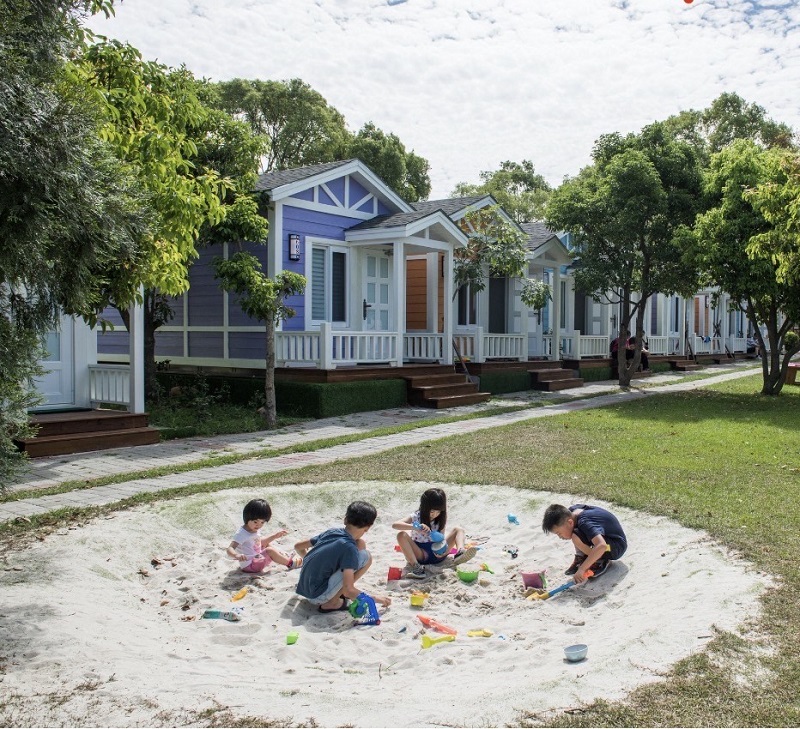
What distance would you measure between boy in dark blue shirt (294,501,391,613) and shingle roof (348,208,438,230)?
11737mm

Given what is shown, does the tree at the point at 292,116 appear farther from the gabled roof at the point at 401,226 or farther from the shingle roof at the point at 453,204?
the gabled roof at the point at 401,226

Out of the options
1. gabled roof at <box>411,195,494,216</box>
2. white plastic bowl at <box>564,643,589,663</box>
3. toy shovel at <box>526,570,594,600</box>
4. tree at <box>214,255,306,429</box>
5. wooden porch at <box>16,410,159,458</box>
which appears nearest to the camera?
white plastic bowl at <box>564,643,589,663</box>

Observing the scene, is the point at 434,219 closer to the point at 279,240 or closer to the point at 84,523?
the point at 279,240

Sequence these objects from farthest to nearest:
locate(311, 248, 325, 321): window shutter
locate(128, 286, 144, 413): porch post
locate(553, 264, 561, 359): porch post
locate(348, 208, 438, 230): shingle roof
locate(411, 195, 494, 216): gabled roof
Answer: locate(553, 264, 561, 359): porch post, locate(411, 195, 494, 216): gabled roof, locate(348, 208, 438, 230): shingle roof, locate(311, 248, 325, 321): window shutter, locate(128, 286, 144, 413): porch post

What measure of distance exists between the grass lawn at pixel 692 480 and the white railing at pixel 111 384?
4473 millimetres

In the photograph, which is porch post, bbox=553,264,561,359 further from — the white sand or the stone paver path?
the white sand

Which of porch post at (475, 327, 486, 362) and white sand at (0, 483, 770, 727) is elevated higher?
porch post at (475, 327, 486, 362)

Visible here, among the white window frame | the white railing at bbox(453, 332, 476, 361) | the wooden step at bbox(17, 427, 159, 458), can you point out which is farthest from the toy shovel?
the white railing at bbox(453, 332, 476, 361)

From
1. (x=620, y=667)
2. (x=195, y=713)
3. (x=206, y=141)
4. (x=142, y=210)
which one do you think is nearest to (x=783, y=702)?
(x=620, y=667)

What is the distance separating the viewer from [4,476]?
4.91m

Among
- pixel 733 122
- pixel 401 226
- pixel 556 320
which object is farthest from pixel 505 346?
pixel 733 122

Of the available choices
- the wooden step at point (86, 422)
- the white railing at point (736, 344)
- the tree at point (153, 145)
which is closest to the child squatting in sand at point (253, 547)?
the tree at point (153, 145)

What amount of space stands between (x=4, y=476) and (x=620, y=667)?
3.87m

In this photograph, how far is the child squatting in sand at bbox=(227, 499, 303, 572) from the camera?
622 cm
